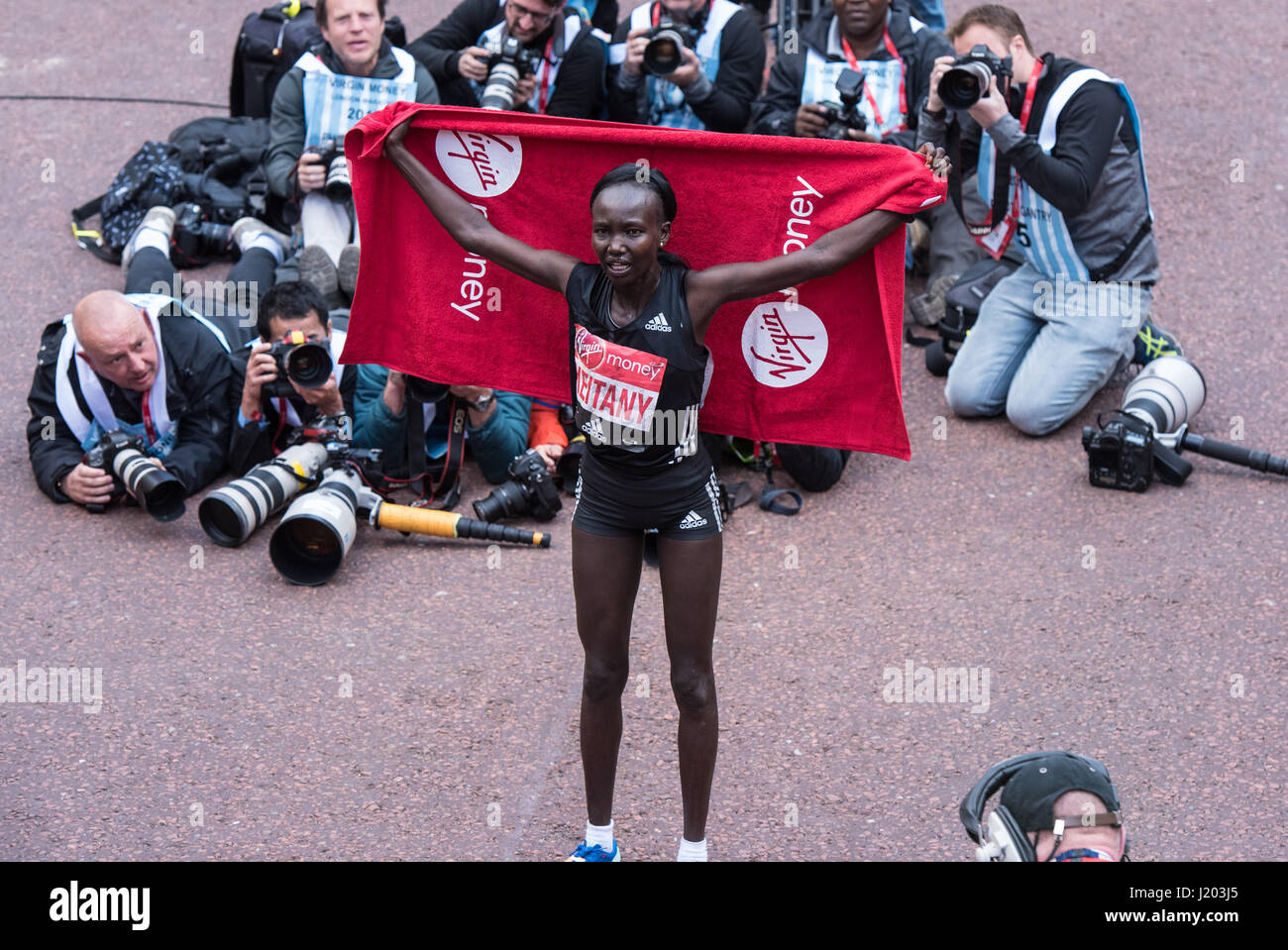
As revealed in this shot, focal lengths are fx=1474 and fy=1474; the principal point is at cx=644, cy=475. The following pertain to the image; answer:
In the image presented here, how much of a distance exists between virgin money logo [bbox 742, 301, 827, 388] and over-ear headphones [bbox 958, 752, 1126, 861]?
187cm

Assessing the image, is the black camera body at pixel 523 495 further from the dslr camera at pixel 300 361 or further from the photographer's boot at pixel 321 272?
the photographer's boot at pixel 321 272

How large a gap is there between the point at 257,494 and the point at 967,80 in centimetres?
352

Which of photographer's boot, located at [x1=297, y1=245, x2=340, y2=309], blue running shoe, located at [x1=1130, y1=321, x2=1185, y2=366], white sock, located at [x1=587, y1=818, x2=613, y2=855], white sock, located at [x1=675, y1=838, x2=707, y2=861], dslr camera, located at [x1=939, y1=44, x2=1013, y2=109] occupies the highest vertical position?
dslr camera, located at [x1=939, y1=44, x2=1013, y2=109]

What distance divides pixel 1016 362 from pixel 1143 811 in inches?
119

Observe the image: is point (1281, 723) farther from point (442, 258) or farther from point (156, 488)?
point (156, 488)

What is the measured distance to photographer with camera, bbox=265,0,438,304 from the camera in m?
7.64

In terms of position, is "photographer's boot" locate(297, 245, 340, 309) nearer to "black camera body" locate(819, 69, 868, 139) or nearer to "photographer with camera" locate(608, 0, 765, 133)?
"photographer with camera" locate(608, 0, 765, 133)

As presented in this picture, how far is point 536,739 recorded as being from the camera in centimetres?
523

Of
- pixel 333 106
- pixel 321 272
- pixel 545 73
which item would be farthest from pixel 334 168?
pixel 545 73

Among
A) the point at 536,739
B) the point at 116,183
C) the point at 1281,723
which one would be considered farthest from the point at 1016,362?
the point at 116,183

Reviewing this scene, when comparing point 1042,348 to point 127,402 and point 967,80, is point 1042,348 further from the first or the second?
point 127,402

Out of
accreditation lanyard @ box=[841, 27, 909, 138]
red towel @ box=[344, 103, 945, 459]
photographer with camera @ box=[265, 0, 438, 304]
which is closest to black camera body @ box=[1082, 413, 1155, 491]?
accreditation lanyard @ box=[841, 27, 909, 138]

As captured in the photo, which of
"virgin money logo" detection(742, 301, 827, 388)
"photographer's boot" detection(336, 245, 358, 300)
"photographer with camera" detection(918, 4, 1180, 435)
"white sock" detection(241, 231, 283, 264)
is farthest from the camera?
"white sock" detection(241, 231, 283, 264)

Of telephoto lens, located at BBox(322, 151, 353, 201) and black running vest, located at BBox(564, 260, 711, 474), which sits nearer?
black running vest, located at BBox(564, 260, 711, 474)
